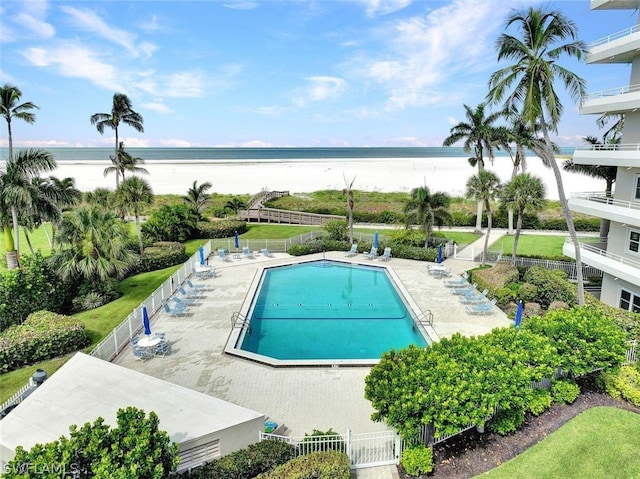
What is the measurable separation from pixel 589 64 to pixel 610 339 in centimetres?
1344

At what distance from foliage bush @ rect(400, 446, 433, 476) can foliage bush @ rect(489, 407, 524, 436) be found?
2.25 m

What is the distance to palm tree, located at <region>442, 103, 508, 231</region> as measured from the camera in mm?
32188

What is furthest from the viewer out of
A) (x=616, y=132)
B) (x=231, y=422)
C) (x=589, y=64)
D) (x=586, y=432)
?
(x=616, y=132)

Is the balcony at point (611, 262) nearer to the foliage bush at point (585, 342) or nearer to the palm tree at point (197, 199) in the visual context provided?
the foliage bush at point (585, 342)

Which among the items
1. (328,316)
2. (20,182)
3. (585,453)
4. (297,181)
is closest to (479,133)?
(328,316)

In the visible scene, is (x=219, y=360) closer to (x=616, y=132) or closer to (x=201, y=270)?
(x=201, y=270)

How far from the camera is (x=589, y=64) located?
58.4 feet

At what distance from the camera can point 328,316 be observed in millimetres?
19734

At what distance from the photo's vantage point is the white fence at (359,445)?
9.11 meters

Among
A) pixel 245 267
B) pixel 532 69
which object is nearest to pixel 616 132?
pixel 532 69

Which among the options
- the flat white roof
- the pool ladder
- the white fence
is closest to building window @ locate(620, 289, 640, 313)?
the white fence

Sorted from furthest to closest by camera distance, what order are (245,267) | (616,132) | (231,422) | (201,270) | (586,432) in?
(245,267) < (201,270) < (616,132) < (586,432) < (231,422)

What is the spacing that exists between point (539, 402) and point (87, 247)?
19.3 m

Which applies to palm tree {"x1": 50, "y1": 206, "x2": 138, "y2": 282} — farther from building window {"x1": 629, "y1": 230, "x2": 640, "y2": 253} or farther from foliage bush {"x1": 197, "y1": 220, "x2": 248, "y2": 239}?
building window {"x1": 629, "y1": 230, "x2": 640, "y2": 253}
